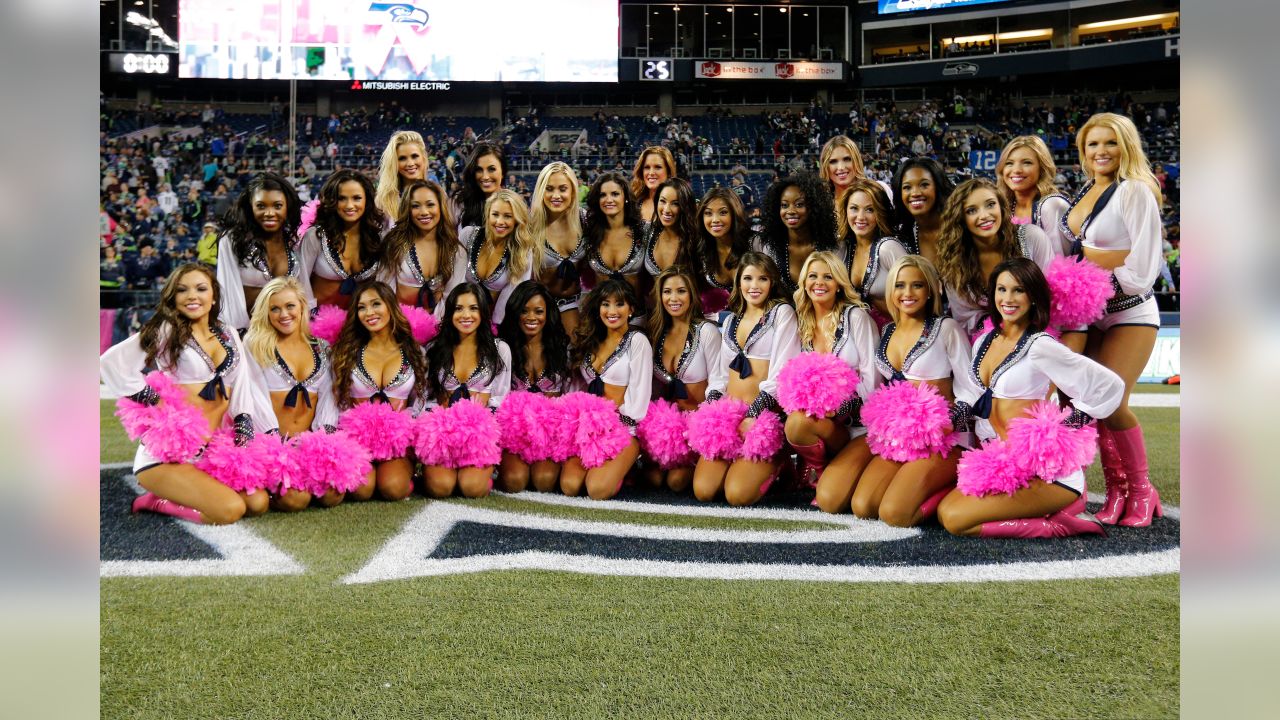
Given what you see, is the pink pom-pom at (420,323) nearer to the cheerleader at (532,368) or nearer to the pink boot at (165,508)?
the cheerleader at (532,368)

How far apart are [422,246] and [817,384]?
6.57 ft

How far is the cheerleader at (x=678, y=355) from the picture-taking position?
4.34 meters

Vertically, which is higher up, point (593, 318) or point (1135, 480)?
point (593, 318)

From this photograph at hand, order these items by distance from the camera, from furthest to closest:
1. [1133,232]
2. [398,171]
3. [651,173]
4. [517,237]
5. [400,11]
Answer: [400,11] < [651,173] < [398,171] < [517,237] < [1133,232]

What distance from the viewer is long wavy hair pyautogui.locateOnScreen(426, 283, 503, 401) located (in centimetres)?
418

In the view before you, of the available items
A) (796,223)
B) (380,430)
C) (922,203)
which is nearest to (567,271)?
(796,223)

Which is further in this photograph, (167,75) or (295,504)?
(167,75)

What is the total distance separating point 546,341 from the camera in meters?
4.44

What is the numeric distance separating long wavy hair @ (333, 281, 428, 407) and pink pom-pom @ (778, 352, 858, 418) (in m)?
1.60

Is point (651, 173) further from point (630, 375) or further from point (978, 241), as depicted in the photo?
point (978, 241)

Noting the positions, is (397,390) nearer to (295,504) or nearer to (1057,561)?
(295,504)
